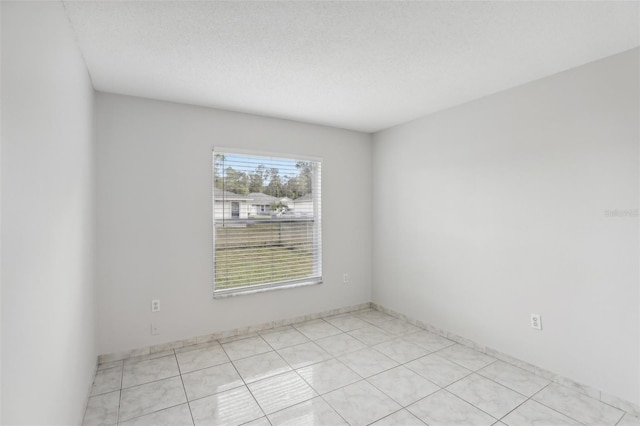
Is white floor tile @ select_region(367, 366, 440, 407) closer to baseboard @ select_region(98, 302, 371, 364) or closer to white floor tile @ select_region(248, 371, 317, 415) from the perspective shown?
white floor tile @ select_region(248, 371, 317, 415)

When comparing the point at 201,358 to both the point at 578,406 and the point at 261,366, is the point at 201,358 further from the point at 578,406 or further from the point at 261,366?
the point at 578,406

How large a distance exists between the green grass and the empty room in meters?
0.02

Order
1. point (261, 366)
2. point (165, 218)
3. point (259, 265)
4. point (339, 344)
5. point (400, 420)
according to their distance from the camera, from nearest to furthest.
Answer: point (400, 420) < point (261, 366) < point (165, 218) < point (339, 344) < point (259, 265)

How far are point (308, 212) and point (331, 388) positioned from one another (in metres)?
2.03

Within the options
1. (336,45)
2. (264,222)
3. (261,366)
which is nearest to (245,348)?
(261,366)

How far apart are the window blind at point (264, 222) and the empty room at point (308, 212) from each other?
2 cm

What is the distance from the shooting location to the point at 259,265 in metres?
3.53

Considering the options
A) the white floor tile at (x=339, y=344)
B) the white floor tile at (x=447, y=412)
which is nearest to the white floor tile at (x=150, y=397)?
the white floor tile at (x=339, y=344)

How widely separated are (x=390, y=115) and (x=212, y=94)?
1.88 metres

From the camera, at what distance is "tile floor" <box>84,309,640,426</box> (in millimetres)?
2047

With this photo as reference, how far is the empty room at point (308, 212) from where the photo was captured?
1596mm

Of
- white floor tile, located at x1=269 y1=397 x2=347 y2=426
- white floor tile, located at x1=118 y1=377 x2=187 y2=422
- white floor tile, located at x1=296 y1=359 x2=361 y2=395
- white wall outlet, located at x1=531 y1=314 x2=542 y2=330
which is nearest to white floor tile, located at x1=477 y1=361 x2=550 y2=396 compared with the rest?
white wall outlet, located at x1=531 y1=314 x2=542 y2=330

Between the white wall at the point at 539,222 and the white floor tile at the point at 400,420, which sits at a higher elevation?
the white wall at the point at 539,222

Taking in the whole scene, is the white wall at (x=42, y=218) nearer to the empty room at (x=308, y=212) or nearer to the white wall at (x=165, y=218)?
the empty room at (x=308, y=212)
